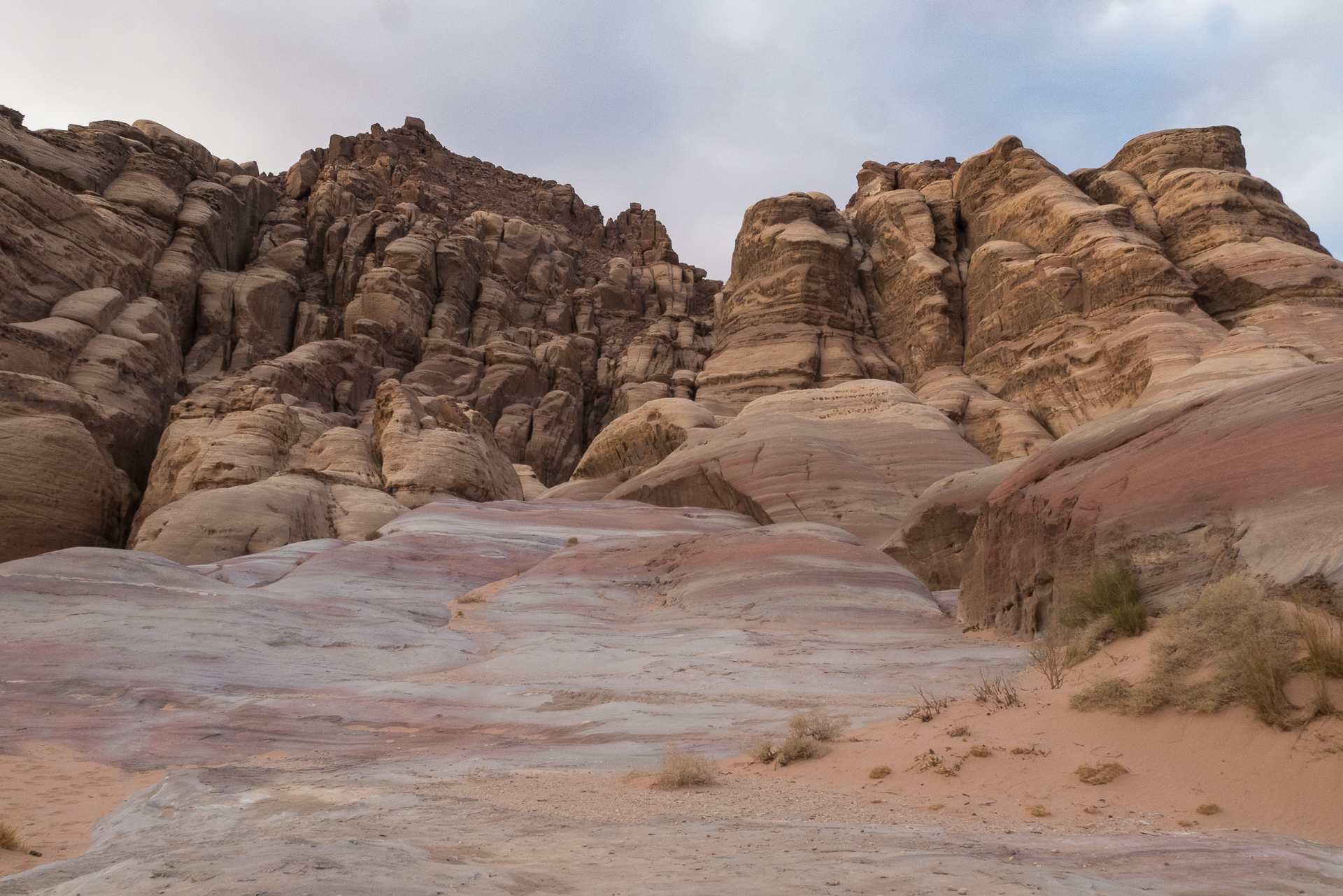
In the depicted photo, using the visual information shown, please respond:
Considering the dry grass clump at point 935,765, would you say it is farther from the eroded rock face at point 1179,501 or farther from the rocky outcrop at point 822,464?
the rocky outcrop at point 822,464

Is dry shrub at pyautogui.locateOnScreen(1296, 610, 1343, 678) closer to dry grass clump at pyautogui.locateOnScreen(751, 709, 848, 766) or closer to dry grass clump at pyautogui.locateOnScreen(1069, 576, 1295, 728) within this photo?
dry grass clump at pyautogui.locateOnScreen(1069, 576, 1295, 728)

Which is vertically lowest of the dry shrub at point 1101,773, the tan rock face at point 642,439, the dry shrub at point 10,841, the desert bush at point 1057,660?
the dry shrub at point 10,841

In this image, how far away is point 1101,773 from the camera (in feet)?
16.6

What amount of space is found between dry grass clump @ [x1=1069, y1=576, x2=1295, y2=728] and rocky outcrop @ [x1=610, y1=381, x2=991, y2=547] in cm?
1715

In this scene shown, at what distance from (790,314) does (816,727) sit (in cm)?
4503

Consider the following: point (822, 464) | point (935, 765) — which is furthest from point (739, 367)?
point (935, 765)

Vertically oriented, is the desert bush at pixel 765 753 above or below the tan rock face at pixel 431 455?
below

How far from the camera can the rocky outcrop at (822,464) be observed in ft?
82.3

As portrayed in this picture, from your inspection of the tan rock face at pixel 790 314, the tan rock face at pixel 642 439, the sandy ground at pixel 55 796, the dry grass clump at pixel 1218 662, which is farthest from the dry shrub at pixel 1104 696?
the tan rock face at pixel 790 314

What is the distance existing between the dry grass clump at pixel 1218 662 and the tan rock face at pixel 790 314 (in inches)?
1551

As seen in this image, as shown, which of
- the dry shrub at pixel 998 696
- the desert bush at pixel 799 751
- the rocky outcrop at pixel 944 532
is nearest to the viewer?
the desert bush at pixel 799 751

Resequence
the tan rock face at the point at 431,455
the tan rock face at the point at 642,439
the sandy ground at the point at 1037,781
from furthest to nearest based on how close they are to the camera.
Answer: the tan rock face at the point at 642,439 → the tan rock face at the point at 431,455 → the sandy ground at the point at 1037,781

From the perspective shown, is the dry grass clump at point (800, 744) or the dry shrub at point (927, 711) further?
the dry shrub at point (927, 711)

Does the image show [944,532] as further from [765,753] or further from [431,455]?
[431,455]
